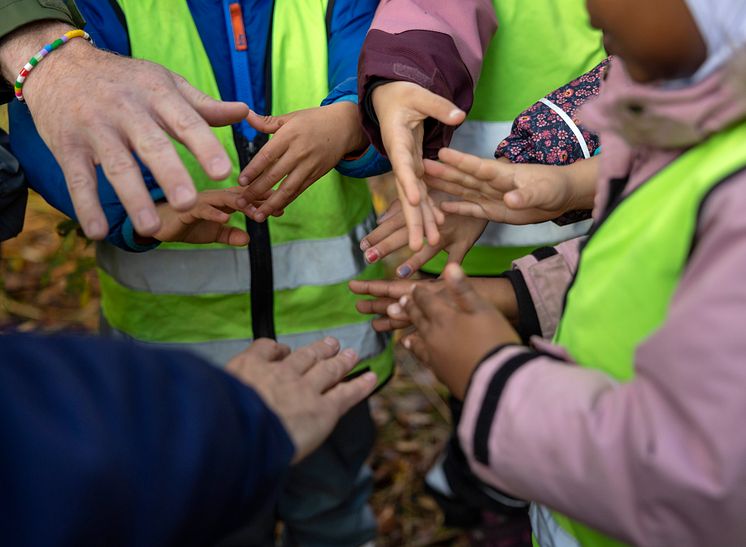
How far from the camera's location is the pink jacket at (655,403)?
0.79 metres

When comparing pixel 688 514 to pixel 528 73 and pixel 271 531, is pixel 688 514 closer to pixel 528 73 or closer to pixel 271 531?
pixel 528 73

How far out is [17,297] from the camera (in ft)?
11.9

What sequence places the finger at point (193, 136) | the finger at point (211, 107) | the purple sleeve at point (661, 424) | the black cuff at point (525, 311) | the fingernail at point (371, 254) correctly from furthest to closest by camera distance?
the fingernail at point (371, 254)
the black cuff at point (525, 311)
the finger at point (211, 107)
the finger at point (193, 136)
the purple sleeve at point (661, 424)

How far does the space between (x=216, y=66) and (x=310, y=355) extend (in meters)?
0.80

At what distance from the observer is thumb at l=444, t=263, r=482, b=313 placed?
1158 millimetres

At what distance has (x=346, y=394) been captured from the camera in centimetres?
122

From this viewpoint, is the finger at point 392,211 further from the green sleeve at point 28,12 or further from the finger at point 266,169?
the green sleeve at point 28,12

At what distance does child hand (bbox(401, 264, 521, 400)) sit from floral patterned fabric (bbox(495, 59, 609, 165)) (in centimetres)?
51

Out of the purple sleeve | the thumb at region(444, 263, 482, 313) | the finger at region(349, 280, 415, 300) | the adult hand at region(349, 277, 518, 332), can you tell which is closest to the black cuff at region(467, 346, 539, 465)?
the purple sleeve

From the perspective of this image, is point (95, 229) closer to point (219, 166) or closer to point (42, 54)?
point (219, 166)

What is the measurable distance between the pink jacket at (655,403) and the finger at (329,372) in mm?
291

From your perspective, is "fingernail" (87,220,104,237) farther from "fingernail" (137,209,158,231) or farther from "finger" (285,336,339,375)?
"finger" (285,336,339,375)

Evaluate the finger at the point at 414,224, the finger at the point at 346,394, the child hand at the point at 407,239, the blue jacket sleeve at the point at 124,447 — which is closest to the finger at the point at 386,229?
the child hand at the point at 407,239

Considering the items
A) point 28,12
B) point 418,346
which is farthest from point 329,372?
point 28,12
